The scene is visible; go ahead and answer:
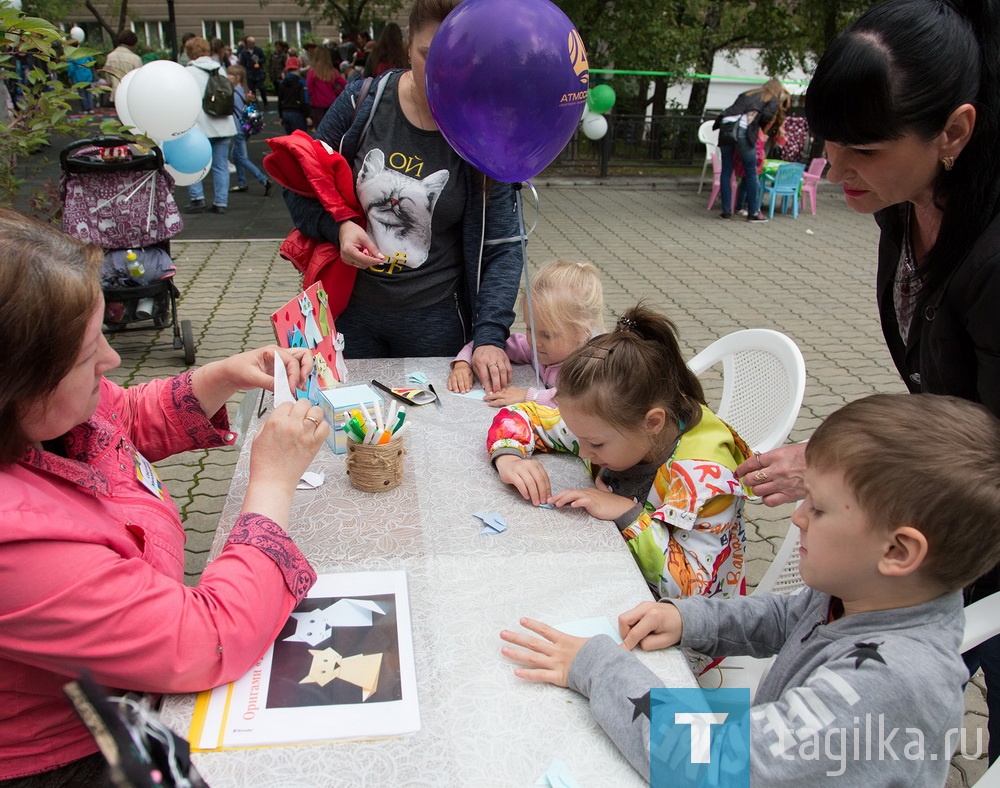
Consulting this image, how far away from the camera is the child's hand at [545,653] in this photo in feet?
4.27

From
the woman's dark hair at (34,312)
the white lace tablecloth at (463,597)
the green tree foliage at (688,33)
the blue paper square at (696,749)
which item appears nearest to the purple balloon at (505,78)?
the white lace tablecloth at (463,597)

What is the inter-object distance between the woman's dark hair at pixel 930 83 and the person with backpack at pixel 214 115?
28.1 ft

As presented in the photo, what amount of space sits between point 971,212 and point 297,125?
38.4 ft

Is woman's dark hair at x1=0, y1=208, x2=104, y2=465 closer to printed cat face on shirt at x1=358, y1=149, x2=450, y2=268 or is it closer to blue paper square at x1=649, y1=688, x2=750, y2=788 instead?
blue paper square at x1=649, y1=688, x2=750, y2=788

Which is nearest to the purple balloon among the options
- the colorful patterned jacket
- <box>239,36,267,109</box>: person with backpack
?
the colorful patterned jacket

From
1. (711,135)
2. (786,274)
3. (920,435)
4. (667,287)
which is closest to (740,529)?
(920,435)

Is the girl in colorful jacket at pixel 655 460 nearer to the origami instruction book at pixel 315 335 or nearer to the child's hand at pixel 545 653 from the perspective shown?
the child's hand at pixel 545 653

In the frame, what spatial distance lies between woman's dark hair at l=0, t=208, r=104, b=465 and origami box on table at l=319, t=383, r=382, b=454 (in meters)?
0.86

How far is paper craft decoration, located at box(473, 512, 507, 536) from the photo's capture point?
174 centimetres

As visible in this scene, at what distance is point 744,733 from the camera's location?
1.14 m

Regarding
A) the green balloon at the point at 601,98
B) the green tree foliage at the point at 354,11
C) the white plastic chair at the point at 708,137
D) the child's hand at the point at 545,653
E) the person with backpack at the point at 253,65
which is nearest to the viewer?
the child's hand at the point at 545,653

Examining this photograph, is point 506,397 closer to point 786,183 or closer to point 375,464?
point 375,464

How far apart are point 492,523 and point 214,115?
28.9ft

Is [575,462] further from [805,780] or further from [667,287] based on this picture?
[667,287]
